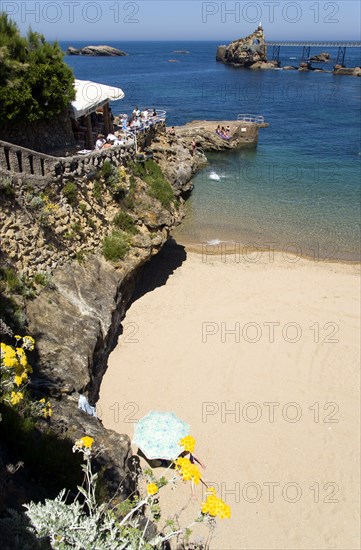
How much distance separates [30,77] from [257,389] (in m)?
12.2

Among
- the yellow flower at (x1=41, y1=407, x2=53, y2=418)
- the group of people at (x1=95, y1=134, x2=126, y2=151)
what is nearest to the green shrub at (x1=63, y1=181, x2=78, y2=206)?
the group of people at (x1=95, y1=134, x2=126, y2=151)

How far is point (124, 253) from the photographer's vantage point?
15375 mm

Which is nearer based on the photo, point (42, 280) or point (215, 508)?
point (215, 508)

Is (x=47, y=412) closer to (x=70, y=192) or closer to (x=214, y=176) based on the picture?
(x=70, y=192)

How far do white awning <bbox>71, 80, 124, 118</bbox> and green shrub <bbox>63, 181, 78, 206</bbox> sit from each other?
2916 millimetres

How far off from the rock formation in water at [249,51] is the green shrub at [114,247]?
103687mm

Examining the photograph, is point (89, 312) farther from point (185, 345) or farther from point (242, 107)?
point (242, 107)

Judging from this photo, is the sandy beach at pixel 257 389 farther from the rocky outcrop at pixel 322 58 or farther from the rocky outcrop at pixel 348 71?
the rocky outcrop at pixel 322 58

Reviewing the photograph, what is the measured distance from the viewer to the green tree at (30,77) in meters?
12.8

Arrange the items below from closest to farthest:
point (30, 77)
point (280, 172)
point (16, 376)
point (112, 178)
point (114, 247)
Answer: point (16, 376) < point (30, 77) < point (114, 247) < point (112, 178) < point (280, 172)

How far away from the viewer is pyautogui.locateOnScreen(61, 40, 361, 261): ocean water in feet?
79.9

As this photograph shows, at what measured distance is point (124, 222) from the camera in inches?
630

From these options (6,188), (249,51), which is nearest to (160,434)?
(6,188)

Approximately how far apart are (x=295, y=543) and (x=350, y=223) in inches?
774
